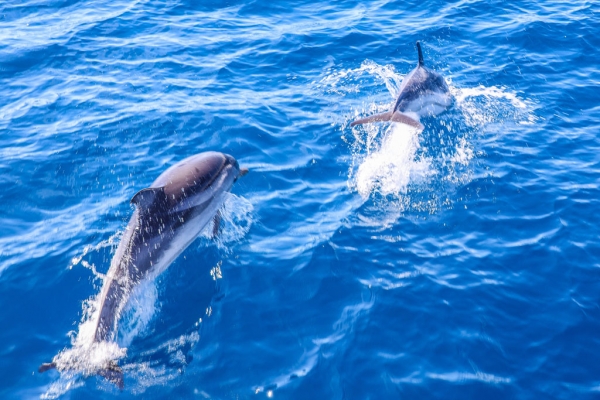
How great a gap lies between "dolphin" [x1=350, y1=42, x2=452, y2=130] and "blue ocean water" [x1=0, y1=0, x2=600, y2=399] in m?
Result: 0.43

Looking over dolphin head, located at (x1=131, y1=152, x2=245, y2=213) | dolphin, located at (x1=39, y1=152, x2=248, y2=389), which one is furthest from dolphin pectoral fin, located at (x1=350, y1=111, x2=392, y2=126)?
dolphin, located at (x1=39, y1=152, x2=248, y2=389)

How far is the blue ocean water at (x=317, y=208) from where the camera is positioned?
8727 mm

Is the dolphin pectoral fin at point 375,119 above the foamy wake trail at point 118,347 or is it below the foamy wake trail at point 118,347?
above

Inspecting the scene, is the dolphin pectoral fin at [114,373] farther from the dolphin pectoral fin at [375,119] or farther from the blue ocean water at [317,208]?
the dolphin pectoral fin at [375,119]

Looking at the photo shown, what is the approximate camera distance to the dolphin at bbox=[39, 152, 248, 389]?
8586 millimetres

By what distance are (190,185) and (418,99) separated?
22.3 ft

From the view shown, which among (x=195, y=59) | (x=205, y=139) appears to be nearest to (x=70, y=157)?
(x=205, y=139)

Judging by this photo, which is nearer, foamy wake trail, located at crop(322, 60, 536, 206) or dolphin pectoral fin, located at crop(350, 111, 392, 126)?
foamy wake trail, located at crop(322, 60, 536, 206)

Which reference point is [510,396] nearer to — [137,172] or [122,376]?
[122,376]

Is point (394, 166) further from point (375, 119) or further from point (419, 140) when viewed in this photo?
point (419, 140)

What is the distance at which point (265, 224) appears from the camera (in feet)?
38.3

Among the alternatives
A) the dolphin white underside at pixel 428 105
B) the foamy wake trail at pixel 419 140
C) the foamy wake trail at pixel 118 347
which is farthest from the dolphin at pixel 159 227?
the dolphin white underside at pixel 428 105

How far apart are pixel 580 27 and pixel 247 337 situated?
54.7 feet

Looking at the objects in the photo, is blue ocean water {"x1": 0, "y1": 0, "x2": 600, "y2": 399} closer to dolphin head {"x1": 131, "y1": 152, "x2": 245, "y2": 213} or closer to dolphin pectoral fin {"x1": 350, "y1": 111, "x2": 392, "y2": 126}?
dolphin pectoral fin {"x1": 350, "y1": 111, "x2": 392, "y2": 126}
